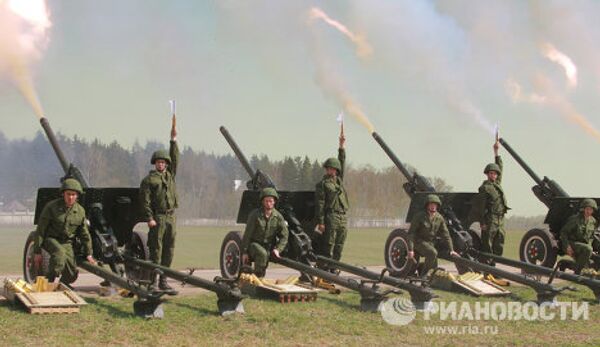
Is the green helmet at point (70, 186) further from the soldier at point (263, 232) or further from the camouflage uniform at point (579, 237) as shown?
the camouflage uniform at point (579, 237)

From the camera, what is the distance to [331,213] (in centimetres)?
1520

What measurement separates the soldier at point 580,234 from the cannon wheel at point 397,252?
3.01 meters

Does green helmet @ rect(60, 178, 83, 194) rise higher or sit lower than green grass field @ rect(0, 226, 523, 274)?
higher

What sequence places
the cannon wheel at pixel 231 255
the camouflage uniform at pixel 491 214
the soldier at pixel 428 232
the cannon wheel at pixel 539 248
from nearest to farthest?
the soldier at pixel 428 232
the cannon wheel at pixel 231 255
the camouflage uniform at pixel 491 214
the cannon wheel at pixel 539 248

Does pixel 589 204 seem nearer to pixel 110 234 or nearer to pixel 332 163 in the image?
pixel 332 163

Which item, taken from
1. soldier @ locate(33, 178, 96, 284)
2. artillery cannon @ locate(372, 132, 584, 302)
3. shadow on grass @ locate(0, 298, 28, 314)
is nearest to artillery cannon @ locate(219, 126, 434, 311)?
artillery cannon @ locate(372, 132, 584, 302)

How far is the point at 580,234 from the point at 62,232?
964cm

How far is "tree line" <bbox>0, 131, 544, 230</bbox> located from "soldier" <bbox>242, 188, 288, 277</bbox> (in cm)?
1960

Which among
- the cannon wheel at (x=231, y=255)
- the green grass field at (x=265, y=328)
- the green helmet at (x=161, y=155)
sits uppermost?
the green helmet at (x=161, y=155)

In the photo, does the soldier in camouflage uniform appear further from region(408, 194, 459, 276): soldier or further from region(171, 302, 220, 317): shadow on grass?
region(171, 302, 220, 317): shadow on grass

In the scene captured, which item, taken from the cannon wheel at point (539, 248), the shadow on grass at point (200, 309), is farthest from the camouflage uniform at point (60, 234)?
the cannon wheel at point (539, 248)

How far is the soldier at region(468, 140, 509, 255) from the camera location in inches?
655

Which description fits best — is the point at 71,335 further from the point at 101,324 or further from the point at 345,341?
the point at 345,341

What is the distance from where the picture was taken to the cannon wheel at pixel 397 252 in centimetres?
1647
